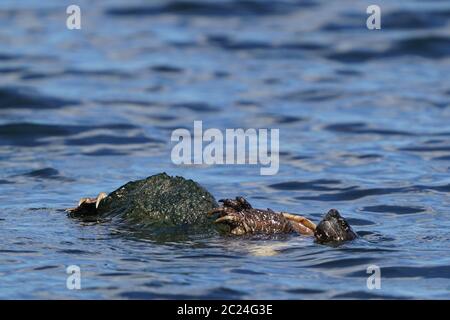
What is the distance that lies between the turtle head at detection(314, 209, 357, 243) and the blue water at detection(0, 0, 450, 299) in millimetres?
100

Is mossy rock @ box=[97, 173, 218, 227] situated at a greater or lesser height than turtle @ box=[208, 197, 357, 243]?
greater

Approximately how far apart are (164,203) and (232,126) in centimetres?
632

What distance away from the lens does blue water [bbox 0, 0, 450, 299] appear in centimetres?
899

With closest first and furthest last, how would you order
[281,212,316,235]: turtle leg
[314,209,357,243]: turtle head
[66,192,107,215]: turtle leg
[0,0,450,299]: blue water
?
[0,0,450,299]: blue water, [314,209,357,243]: turtle head, [281,212,316,235]: turtle leg, [66,192,107,215]: turtle leg

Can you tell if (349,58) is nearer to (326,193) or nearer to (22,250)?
(326,193)

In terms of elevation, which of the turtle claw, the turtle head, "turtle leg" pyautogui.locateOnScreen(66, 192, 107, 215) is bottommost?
the turtle head

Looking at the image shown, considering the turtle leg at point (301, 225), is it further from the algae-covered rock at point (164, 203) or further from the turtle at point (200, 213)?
the algae-covered rock at point (164, 203)

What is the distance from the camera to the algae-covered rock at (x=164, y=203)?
32.2 ft

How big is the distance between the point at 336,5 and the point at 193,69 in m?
5.03

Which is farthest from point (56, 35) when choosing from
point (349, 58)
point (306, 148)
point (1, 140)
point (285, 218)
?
point (285, 218)

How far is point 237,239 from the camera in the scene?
9.60 metres

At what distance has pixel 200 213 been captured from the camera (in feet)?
32.2

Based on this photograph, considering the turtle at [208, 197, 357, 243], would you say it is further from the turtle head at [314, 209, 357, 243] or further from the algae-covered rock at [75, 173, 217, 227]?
the algae-covered rock at [75, 173, 217, 227]

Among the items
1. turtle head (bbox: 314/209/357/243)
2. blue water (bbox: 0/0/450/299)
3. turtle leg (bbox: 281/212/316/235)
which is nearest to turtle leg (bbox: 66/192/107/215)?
blue water (bbox: 0/0/450/299)
